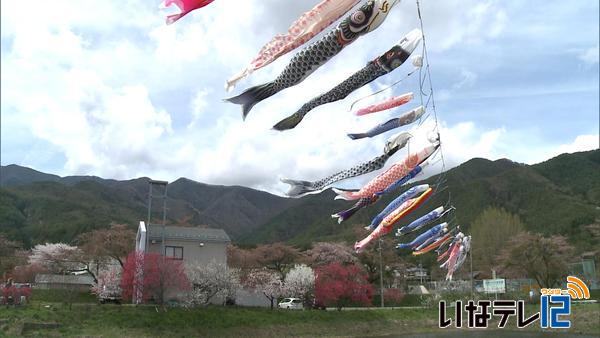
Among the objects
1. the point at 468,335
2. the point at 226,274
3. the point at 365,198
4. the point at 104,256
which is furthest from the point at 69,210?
the point at 365,198

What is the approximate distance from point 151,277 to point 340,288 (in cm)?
1263

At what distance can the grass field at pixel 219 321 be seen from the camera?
21.9 m

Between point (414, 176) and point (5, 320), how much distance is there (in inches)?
716

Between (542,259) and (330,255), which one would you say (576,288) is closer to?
(542,259)

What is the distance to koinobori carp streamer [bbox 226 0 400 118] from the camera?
863 centimetres

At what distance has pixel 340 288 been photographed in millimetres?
32312

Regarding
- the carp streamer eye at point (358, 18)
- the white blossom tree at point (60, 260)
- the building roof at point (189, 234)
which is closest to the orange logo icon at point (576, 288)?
the carp streamer eye at point (358, 18)

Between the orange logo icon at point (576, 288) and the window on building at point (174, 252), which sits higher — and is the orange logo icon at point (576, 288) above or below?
below

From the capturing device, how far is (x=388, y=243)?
148 ft

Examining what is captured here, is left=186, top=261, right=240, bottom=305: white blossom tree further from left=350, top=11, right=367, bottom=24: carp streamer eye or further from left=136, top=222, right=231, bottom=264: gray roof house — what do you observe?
left=350, top=11, right=367, bottom=24: carp streamer eye

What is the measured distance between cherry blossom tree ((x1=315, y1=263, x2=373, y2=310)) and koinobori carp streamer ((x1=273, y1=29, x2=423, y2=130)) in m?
23.4

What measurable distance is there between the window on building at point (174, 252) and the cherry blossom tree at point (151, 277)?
3.74 meters

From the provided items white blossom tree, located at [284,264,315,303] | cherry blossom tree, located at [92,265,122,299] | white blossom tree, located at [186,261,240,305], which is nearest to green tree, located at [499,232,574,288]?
white blossom tree, located at [284,264,315,303]

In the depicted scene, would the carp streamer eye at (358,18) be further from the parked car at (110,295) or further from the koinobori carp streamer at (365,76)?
the parked car at (110,295)
